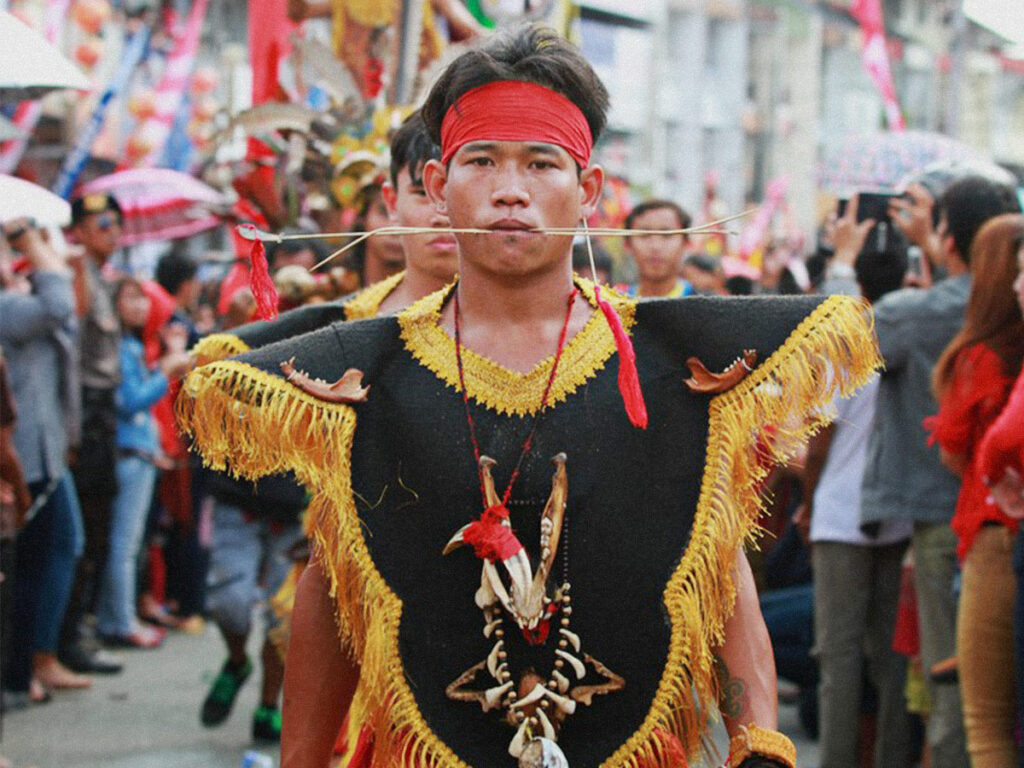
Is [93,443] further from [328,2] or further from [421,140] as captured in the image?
[421,140]

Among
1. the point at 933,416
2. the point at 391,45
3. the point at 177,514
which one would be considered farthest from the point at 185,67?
the point at 933,416

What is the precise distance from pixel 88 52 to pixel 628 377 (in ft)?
46.6

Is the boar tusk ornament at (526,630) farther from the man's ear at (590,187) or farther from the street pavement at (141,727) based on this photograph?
the street pavement at (141,727)

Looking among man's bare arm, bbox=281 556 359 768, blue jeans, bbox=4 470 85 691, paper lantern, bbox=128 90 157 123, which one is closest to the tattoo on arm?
man's bare arm, bbox=281 556 359 768

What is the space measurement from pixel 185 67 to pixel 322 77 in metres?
10.8

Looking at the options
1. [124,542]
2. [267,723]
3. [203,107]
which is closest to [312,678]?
[267,723]

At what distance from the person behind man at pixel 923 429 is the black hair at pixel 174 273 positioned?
5959 mm

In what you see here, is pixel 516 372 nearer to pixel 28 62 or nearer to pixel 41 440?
pixel 28 62

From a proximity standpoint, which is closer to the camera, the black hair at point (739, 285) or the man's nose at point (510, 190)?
the man's nose at point (510, 190)

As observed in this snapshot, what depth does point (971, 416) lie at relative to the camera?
5320 millimetres

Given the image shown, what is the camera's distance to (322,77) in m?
7.02

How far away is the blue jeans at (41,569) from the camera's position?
7.89 meters

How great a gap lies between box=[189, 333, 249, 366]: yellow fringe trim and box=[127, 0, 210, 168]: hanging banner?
12.7 meters

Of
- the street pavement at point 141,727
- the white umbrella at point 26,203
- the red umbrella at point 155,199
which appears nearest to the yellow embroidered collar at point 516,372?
the white umbrella at point 26,203
